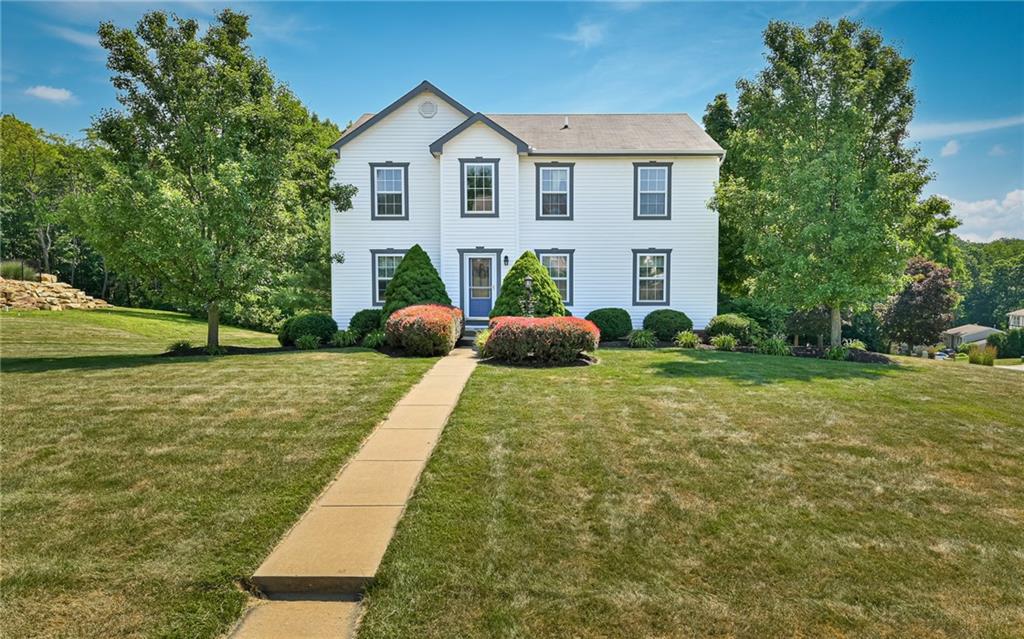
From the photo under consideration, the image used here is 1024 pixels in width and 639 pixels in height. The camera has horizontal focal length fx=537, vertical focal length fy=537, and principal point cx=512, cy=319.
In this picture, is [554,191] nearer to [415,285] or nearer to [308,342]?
[415,285]

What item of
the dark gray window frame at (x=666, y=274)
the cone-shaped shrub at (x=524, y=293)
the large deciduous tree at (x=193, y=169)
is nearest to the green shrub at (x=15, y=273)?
the large deciduous tree at (x=193, y=169)

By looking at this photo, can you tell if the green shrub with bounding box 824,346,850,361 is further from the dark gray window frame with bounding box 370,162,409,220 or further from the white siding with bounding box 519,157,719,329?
the dark gray window frame with bounding box 370,162,409,220

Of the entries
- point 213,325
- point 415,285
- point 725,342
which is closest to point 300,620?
point 213,325

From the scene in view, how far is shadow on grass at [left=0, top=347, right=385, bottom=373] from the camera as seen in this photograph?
11.5 metres

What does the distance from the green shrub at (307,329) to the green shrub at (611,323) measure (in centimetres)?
846

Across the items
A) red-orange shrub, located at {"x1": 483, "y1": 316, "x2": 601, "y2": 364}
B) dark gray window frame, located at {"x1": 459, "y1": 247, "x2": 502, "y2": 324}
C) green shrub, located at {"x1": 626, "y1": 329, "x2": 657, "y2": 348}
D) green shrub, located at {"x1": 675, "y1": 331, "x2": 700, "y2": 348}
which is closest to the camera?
red-orange shrub, located at {"x1": 483, "y1": 316, "x2": 601, "y2": 364}

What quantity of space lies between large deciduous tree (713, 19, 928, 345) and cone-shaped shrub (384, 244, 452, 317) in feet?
31.6

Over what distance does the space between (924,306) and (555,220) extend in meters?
21.7

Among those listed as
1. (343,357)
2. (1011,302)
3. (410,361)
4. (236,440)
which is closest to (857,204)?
(410,361)

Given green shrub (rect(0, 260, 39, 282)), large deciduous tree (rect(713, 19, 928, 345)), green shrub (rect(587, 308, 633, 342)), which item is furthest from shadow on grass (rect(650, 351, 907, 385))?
green shrub (rect(0, 260, 39, 282))

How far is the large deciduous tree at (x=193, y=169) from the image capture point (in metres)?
12.4

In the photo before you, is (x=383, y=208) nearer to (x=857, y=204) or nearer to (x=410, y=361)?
(x=410, y=361)

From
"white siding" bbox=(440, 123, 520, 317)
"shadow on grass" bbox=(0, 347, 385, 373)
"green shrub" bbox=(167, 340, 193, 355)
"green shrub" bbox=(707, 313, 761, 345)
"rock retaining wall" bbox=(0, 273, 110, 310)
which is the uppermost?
"white siding" bbox=(440, 123, 520, 317)

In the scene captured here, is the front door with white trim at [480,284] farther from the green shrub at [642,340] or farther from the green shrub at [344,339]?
the green shrub at [642,340]
